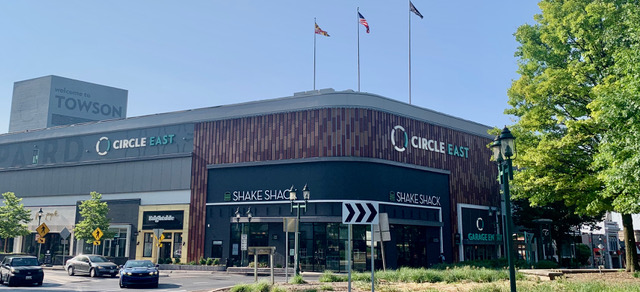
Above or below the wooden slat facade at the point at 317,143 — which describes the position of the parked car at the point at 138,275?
below

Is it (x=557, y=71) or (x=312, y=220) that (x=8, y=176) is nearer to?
(x=312, y=220)

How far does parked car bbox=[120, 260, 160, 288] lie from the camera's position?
25828 millimetres

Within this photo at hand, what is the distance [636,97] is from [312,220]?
1083 inches

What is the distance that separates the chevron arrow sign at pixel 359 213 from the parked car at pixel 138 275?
14603 millimetres

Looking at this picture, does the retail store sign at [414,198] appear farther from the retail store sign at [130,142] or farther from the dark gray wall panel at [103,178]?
the retail store sign at [130,142]

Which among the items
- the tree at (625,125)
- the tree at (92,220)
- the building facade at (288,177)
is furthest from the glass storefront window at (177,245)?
the tree at (625,125)

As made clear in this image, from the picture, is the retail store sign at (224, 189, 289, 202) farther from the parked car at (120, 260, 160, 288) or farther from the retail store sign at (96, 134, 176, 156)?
the parked car at (120, 260, 160, 288)

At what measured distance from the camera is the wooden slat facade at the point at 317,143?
43125 mm

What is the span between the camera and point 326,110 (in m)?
43.5

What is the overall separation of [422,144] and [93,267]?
1146 inches

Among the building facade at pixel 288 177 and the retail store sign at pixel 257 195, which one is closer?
the building facade at pixel 288 177

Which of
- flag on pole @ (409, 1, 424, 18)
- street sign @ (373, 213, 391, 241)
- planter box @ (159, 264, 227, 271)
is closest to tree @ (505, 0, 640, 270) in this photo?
street sign @ (373, 213, 391, 241)

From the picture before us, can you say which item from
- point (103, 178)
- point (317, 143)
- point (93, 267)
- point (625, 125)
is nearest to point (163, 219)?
point (103, 178)

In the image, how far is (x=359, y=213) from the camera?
15.7 meters
